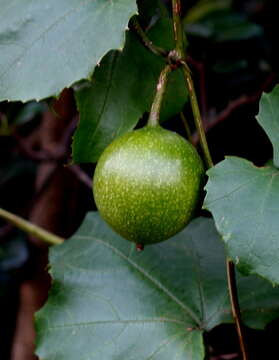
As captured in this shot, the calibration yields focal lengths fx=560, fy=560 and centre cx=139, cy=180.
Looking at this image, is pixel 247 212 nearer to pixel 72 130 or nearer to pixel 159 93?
pixel 159 93

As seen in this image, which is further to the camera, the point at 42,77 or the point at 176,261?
the point at 176,261

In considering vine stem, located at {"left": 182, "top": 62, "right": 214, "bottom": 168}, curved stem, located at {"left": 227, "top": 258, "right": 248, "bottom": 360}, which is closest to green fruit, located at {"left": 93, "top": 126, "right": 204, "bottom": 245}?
vine stem, located at {"left": 182, "top": 62, "right": 214, "bottom": 168}

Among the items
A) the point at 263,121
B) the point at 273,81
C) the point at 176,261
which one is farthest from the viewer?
the point at 273,81

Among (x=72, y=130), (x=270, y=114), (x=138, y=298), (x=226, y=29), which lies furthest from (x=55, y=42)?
(x=226, y=29)

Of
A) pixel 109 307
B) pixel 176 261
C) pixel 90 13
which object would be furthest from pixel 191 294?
pixel 90 13

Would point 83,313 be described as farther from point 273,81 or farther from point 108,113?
point 273,81

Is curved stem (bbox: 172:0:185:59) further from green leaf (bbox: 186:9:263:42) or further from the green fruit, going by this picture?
green leaf (bbox: 186:9:263:42)

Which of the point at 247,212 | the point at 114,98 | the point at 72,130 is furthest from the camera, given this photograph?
the point at 72,130
